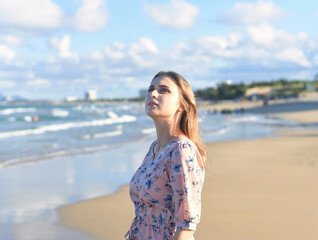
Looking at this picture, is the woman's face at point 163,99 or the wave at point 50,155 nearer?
the woman's face at point 163,99

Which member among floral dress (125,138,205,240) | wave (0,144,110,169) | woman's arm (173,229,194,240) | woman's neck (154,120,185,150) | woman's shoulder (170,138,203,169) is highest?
woman's neck (154,120,185,150)

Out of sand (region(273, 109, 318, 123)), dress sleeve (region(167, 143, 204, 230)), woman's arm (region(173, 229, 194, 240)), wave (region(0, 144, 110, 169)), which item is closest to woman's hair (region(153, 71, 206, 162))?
dress sleeve (region(167, 143, 204, 230))

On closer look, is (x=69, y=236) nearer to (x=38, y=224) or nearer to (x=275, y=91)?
(x=38, y=224)

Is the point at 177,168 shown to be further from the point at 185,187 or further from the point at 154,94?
the point at 154,94

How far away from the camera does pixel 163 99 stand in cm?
232

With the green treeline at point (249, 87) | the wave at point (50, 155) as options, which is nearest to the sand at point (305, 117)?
the wave at point (50, 155)

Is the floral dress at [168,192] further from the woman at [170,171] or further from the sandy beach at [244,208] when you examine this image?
the sandy beach at [244,208]

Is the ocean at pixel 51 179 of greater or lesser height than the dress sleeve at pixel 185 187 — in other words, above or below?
below

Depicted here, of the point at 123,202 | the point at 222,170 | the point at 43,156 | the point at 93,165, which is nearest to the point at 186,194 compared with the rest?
the point at 123,202

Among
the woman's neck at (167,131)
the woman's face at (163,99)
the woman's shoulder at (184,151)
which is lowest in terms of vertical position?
the woman's shoulder at (184,151)

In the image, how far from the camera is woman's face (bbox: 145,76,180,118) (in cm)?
231

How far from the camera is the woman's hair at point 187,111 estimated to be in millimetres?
2375

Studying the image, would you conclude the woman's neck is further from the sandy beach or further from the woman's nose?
the sandy beach

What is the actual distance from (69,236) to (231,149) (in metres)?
10.7
